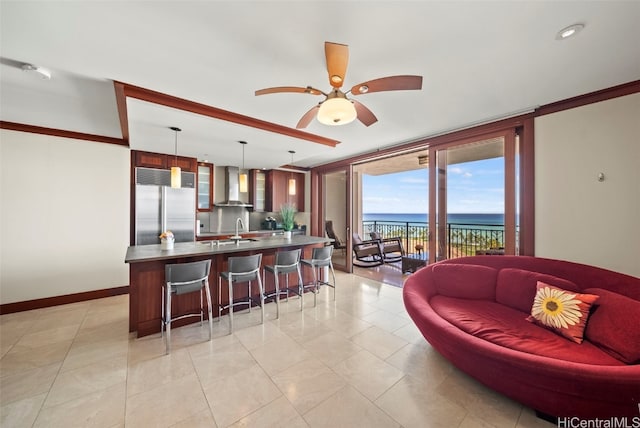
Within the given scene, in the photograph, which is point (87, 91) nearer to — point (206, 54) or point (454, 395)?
point (206, 54)

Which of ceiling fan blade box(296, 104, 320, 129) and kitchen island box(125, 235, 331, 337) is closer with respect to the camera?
ceiling fan blade box(296, 104, 320, 129)

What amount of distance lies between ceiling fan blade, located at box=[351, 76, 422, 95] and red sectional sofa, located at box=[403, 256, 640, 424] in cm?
189

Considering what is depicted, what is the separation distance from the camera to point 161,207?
4480 mm

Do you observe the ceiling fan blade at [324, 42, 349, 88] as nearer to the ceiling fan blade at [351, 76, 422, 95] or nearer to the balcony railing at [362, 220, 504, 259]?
the ceiling fan blade at [351, 76, 422, 95]

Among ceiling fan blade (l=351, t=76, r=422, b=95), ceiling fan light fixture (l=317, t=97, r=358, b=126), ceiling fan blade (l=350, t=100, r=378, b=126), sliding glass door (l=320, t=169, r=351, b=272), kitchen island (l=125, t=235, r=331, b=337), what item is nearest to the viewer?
ceiling fan blade (l=351, t=76, r=422, b=95)

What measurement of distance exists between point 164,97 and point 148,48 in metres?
0.75

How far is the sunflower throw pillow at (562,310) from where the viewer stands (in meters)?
1.84

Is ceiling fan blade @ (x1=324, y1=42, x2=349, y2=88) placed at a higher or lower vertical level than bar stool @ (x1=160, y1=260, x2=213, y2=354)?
higher

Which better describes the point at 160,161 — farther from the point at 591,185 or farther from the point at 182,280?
the point at 591,185

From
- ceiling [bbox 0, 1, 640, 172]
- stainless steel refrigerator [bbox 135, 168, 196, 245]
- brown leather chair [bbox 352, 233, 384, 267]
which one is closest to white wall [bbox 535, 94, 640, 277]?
ceiling [bbox 0, 1, 640, 172]

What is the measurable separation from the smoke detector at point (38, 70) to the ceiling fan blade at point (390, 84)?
2.63m

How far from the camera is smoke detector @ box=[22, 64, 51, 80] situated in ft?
6.36

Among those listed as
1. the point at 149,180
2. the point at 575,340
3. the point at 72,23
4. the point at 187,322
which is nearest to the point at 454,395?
the point at 575,340

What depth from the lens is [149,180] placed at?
4395 mm
